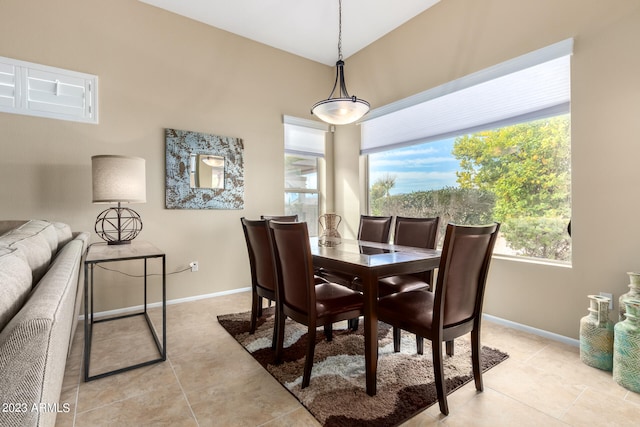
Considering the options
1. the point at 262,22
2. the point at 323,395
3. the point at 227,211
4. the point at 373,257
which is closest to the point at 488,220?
the point at 373,257

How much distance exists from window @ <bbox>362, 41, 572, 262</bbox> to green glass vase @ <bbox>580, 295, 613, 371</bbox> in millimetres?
552

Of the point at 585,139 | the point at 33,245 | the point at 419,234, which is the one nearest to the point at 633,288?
the point at 585,139

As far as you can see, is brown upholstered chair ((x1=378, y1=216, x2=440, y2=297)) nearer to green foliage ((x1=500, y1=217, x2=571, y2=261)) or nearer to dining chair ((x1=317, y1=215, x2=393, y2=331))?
dining chair ((x1=317, y1=215, x2=393, y2=331))

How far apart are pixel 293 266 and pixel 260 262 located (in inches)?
24.9

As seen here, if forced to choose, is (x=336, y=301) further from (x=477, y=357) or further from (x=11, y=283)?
(x=11, y=283)

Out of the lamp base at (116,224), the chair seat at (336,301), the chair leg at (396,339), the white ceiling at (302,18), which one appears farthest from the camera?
the white ceiling at (302,18)

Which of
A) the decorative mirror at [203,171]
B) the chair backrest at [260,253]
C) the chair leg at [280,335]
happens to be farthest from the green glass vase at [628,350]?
the decorative mirror at [203,171]

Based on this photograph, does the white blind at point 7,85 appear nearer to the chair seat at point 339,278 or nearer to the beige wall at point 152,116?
the beige wall at point 152,116

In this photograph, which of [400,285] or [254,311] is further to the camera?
[254,311]

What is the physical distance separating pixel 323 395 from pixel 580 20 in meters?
3.16

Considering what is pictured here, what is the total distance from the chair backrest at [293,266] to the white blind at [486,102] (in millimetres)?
2257

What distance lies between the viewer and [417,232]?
9.19 feet

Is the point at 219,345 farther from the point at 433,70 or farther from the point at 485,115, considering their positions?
the point at 433,70

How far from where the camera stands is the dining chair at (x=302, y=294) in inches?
69.6
